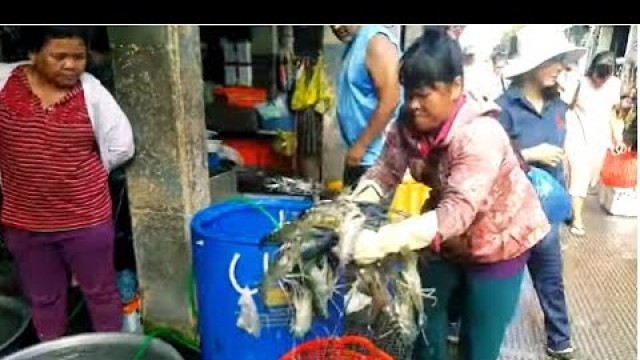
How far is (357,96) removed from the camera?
1.78m

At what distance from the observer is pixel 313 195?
1996 millimetres

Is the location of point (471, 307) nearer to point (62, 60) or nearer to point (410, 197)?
point (410, 197)

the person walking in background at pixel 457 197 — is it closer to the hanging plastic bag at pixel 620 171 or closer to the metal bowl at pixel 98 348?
the hanging plastic bag at pixel 620 171

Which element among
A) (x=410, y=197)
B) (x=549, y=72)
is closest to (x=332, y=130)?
(x=410, y=197)

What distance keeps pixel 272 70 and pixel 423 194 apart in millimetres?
825

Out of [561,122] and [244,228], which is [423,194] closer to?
[561,122]

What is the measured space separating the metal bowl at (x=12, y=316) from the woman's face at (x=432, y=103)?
1.66 meters

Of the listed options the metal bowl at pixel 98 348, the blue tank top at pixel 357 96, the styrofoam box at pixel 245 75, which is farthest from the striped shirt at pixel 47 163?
the blue tank top at pixel 357 96

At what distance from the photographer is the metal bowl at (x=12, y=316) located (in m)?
2.23

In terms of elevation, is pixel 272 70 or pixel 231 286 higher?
pixel 272 70

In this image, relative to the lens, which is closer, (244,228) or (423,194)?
(423,194)
